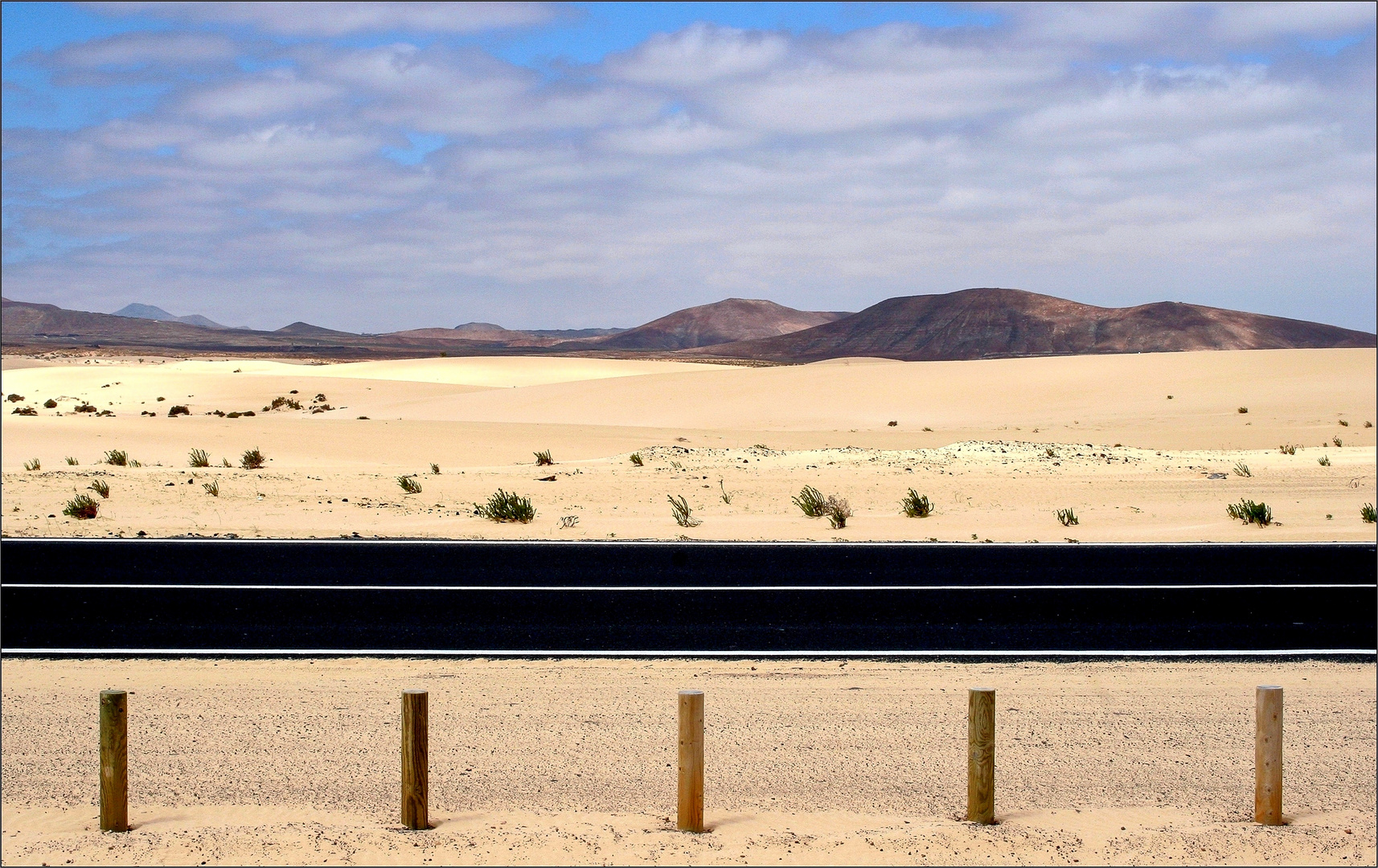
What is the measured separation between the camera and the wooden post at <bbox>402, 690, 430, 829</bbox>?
6.00 meters

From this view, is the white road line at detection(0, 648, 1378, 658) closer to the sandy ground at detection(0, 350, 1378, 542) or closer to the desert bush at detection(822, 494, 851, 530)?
the sandy ground at detection(0, 350, 1378, 542)

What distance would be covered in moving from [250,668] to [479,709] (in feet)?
7.62

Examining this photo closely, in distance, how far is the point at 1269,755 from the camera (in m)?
6.26

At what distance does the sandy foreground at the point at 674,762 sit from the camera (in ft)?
20.7

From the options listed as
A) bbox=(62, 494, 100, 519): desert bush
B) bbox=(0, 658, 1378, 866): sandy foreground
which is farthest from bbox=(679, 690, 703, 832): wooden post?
bbox=(62, 494, 100, 519): desert bush

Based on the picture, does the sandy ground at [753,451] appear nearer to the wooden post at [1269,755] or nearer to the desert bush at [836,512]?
the desert bush at [836,512]

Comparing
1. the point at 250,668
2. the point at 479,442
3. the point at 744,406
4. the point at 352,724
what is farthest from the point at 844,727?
the point at 744,406

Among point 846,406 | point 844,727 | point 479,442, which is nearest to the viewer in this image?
point 844,727

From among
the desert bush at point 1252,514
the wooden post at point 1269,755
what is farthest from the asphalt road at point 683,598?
the wooden post at point 1269,755

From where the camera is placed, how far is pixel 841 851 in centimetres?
628

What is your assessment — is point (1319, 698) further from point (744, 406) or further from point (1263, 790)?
point (744, 406)

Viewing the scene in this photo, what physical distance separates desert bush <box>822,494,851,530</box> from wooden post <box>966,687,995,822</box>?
14.5m

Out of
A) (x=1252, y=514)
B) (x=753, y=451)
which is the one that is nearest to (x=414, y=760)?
(x=1252, y=514)

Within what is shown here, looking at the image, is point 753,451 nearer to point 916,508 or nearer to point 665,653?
point 916,508
